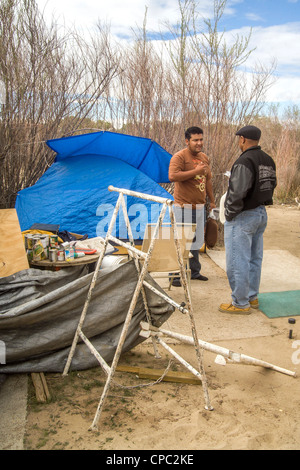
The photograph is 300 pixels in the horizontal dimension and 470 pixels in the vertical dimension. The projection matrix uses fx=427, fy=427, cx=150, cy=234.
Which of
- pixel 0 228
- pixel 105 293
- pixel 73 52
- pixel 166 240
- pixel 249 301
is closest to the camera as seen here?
pixel 105 293

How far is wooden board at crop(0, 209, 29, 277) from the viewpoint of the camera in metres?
3.27

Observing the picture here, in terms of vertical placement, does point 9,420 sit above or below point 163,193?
below

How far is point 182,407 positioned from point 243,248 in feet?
6.23

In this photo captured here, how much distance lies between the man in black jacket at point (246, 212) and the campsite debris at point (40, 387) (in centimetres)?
205

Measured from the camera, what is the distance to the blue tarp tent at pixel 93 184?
19.5 ft

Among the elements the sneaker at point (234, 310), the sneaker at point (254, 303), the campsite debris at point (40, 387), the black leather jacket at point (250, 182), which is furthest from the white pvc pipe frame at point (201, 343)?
the black leather jacket at point (250, 182)

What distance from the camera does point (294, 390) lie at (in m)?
2.87

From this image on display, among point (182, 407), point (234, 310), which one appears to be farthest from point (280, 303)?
point (182, 407)

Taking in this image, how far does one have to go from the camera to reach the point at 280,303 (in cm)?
454

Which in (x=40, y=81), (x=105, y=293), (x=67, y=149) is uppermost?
(x=40, y=81)

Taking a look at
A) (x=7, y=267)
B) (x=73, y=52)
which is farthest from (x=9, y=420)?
(x=73, y=52)

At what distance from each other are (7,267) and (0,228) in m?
0.49
